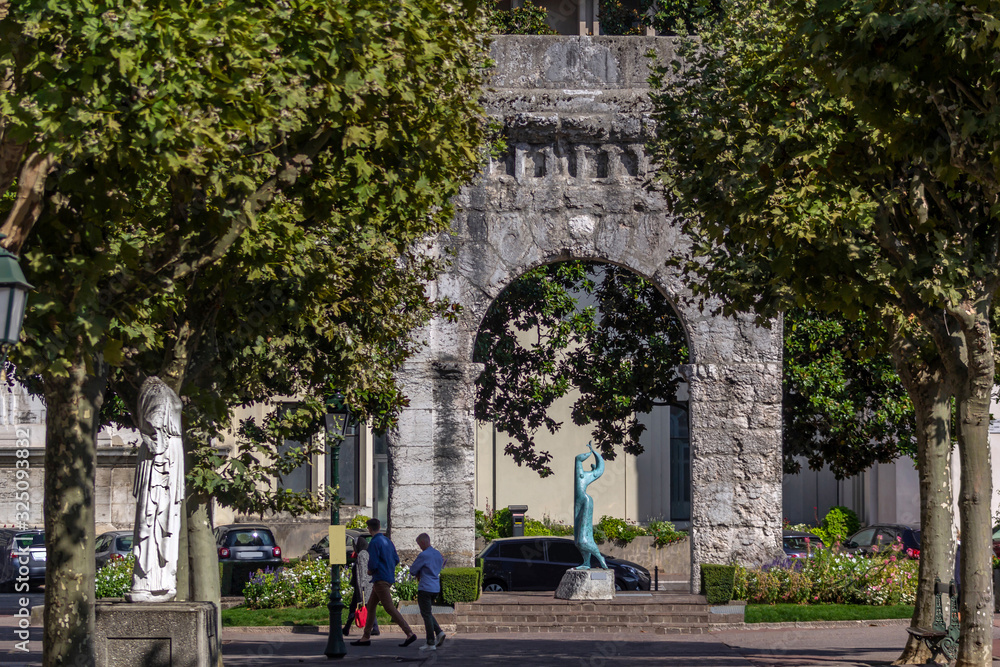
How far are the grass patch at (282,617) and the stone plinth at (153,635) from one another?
25.6 feet

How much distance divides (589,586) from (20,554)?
13.3 m

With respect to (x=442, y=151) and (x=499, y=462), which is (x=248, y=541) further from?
(x=442, y=151)

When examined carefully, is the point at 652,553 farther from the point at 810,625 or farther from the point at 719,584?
the point at 810,625

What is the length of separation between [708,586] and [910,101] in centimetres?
1063

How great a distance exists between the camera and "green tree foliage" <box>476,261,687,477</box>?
27375 mm

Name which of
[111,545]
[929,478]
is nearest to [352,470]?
[111,545]

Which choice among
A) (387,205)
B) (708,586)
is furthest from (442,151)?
(708,586)

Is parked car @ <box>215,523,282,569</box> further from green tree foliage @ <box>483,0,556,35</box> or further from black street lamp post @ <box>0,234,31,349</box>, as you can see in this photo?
black street lamp post @ <box>0,234,31,349</box>

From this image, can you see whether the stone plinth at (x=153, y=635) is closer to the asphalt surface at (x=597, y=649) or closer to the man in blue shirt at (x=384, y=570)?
the asphalt surface at (x=597, y=649)

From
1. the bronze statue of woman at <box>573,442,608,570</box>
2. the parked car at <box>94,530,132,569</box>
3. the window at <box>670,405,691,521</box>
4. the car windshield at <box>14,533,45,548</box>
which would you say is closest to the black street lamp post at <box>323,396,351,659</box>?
the bronze statue of woman at <box>573,442,608,570</box>

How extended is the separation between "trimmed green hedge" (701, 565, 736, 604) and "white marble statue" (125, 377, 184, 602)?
10.3 meters

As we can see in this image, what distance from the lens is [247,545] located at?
93.0ft

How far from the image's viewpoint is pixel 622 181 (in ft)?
66.2

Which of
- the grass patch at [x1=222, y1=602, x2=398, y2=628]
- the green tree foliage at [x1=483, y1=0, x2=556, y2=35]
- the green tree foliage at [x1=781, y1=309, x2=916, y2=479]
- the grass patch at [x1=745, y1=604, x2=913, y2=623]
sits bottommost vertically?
the grass patch at [x1=222, y1=602, x2=398, y2=628]
